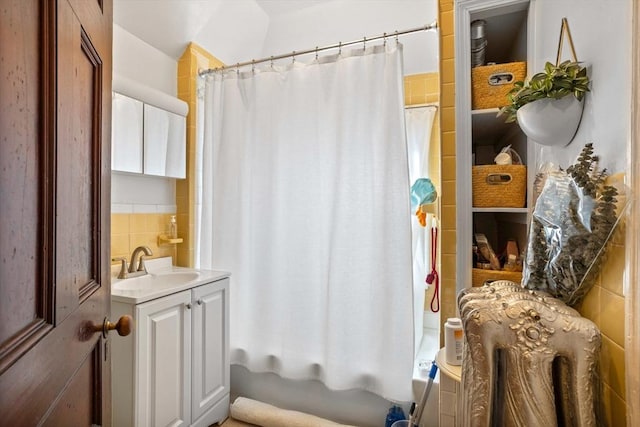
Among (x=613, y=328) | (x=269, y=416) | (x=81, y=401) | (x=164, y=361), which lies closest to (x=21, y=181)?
(x=81, y=401)

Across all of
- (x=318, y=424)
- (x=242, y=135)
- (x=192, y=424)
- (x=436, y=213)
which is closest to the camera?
(x=192, y=424)

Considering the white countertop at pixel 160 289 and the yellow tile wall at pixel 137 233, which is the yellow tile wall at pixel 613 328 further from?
the yellow tile wall at pixel 137 233

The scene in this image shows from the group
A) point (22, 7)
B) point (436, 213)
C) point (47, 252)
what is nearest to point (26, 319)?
point (47, 252)

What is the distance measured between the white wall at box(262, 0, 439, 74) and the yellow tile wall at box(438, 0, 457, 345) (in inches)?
27.9

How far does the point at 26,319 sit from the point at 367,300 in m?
1.59

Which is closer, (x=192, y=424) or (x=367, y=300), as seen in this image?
(x=192, y=424)

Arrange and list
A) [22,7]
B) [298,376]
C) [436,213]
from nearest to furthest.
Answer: [22,7]
[298,376]
[436,213]

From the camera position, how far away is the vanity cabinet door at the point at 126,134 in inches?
70.8

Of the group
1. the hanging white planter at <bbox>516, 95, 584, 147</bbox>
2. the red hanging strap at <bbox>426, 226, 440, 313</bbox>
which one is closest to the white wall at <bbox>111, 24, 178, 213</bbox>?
the red hanging strap at <bbox>426, 226, 440, 313</bbox>

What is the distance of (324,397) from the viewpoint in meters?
1.97

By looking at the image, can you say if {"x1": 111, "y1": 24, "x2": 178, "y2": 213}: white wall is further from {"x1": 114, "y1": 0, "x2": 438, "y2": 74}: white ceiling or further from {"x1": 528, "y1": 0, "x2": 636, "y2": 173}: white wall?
{"x1": 528, "y1": 0, "x2": 636, "y2": 173}: white wall

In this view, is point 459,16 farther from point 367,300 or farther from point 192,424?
point 192,424

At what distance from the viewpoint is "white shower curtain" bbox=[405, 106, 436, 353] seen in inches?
97.7

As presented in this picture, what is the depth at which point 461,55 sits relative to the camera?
1429 millimetres
